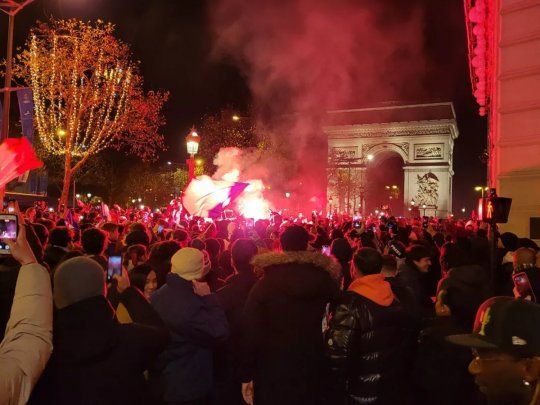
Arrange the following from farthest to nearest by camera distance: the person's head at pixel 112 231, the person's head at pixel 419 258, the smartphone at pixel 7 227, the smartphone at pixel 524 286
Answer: the person's head at pixel 112 231, the person's head at pixel 419 258, the smartphone at pixel 524 286, the smartphone at pixel 7 227

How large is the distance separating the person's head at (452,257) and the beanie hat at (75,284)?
12.7 feet

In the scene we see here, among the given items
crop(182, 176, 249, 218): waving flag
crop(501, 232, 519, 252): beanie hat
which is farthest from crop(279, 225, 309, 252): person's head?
crop(182, 176, 249, 218): waving flag

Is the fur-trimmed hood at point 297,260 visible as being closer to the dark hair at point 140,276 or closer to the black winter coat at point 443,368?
the black winter coat at point 443,368

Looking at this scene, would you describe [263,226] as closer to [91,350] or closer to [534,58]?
[534,58]

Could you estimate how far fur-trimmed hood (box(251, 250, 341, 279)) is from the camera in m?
3.92

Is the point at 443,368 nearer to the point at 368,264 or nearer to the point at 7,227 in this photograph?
the point at 368,264

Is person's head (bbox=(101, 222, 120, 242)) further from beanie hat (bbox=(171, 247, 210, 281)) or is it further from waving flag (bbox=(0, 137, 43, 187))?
beanie hat (bbox=(171, 247, 210, 281))

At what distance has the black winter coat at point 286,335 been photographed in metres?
3.73

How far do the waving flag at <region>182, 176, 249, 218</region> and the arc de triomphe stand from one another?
44.4 meters

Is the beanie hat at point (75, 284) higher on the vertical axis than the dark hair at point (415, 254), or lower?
higher

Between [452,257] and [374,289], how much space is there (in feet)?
6.14

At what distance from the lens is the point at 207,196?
1158 cm

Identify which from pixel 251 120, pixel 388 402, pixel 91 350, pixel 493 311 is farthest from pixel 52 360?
pixel 251 120

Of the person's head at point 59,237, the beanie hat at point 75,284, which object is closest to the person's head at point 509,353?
the beanie hat at point 75,284
